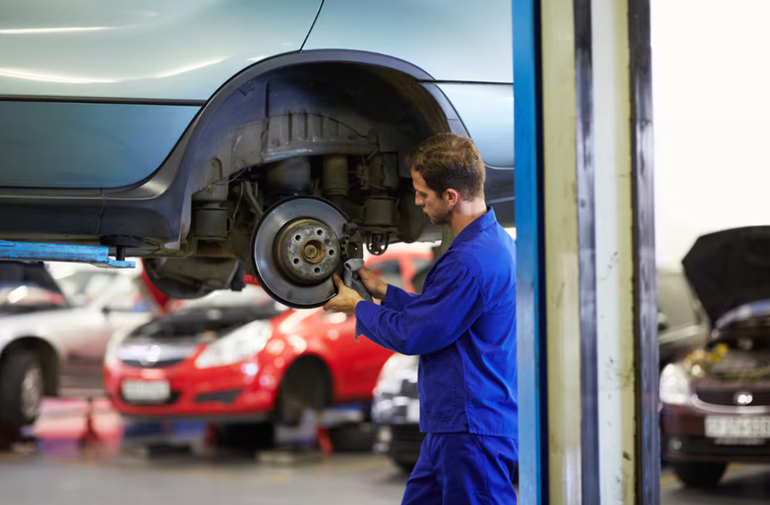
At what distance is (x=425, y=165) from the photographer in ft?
6.83

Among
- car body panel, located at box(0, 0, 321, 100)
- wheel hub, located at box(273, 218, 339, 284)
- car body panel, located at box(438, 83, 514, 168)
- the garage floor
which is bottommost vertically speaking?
the garage floor

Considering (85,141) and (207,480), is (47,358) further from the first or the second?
(85,141)

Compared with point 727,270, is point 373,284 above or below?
below

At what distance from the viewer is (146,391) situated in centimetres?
584

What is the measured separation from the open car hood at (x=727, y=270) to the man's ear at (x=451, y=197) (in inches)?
123

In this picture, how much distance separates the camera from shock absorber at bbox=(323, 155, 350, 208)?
2.67 metres

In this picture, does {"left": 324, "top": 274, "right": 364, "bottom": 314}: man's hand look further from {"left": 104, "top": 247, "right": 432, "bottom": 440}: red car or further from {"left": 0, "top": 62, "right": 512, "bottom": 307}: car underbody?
{"left": 104, "top": 247, "right": 432, "bottom": 440}: red car

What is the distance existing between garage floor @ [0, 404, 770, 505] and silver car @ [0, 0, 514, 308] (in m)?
2.51

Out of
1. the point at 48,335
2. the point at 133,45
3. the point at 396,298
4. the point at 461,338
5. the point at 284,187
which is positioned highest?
the point at 133,45

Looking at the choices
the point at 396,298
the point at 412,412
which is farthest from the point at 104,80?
the point at 412,412

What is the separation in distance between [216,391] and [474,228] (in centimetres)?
400

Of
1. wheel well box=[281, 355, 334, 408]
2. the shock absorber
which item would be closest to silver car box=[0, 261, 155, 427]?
wheel well box=[281, 355, 334, 408]

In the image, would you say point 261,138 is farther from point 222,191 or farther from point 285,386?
point 285,386

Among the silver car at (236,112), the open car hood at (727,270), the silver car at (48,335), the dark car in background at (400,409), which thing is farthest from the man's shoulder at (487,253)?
the silver car at (48,335)
